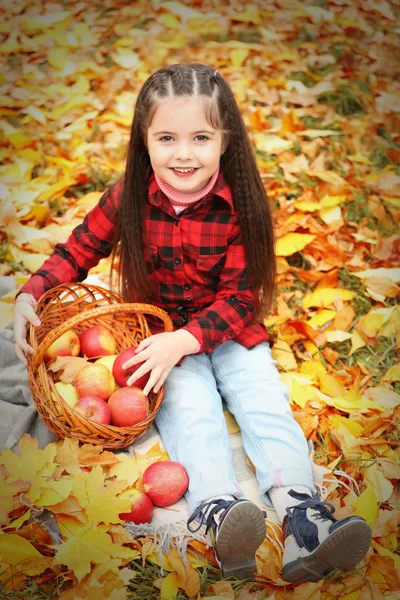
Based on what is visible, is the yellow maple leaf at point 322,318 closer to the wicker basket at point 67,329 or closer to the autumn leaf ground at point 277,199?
the autumn leaf ground at point 277,199

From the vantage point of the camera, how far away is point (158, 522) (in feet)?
5.73

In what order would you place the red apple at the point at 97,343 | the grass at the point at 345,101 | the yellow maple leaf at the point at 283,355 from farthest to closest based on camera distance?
the grass at the point at 345,101 → the yellow maple leaf at the point at 283,355 → the red apple at the point at 97,343

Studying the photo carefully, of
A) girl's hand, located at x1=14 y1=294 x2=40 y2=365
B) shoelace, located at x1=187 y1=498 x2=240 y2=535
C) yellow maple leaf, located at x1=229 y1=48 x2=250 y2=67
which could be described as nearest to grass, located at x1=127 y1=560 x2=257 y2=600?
shoelace, located at x1=187 y1=498 x2=240 y2=535

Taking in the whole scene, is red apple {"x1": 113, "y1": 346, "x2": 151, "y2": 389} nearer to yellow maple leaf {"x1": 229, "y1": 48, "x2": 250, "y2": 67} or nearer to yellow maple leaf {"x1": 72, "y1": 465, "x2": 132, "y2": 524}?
yellow maple leaf {"x1": 72, "y1": 465, "x2": 132, "y2": 524}

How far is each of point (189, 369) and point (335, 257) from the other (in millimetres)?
1035

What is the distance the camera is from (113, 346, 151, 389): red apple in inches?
74.3

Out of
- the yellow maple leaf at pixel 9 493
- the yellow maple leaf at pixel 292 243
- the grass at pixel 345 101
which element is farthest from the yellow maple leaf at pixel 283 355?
the grass at pixel 345 101

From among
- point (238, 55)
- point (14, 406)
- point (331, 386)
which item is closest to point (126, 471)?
point (14, 406)

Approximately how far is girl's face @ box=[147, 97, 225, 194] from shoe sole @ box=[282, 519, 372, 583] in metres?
1.04

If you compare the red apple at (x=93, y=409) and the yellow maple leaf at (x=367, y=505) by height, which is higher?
the red apple at (x=93, y=409)

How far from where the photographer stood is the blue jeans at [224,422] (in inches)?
70.0

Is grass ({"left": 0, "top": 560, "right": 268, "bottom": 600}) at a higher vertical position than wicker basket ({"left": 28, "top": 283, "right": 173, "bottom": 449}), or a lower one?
lower

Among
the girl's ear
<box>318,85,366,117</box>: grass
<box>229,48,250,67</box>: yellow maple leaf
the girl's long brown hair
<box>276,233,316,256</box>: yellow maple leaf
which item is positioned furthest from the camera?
<box>229,48,250,67</box>: yellow maple leaf

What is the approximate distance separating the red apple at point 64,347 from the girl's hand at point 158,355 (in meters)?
0.23
